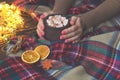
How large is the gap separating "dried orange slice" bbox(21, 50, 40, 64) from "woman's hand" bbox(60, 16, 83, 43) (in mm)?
130

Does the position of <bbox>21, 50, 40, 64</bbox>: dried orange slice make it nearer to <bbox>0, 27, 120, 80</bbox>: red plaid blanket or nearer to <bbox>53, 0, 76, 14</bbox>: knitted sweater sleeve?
<bbox>0, 27, 120, 80</bbox>: red plaid blanket

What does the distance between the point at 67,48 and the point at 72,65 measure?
0.29ft

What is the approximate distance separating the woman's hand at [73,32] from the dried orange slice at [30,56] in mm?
130

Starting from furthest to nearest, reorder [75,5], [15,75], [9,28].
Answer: [75,5] → [9,28] → [15,75]

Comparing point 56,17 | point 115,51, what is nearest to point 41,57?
point 56,17

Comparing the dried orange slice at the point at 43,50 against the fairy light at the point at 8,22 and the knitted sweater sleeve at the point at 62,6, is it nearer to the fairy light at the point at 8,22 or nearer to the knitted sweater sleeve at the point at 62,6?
the fairy light at the point at 8,22

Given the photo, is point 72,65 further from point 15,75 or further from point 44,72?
point 15,75

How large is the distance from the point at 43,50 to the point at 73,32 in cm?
15

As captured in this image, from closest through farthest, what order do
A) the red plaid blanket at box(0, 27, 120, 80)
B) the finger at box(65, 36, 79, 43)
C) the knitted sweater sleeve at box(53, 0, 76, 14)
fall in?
the red plaid blanket at box(0, 27, 120, 80) < the finger at box(65, 36, 79, 43) < the knitted sweater sleeve at box(53, 0, 76, 14)

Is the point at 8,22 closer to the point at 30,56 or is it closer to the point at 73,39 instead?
the point at 30,56

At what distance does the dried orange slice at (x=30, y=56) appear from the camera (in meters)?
1.19

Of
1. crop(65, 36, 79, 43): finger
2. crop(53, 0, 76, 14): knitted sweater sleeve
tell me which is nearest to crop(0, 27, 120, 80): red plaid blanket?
crop(65, 36, 79, 43): finger

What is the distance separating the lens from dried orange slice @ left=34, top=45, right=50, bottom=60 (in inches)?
48.3

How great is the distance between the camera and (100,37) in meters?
1.23
